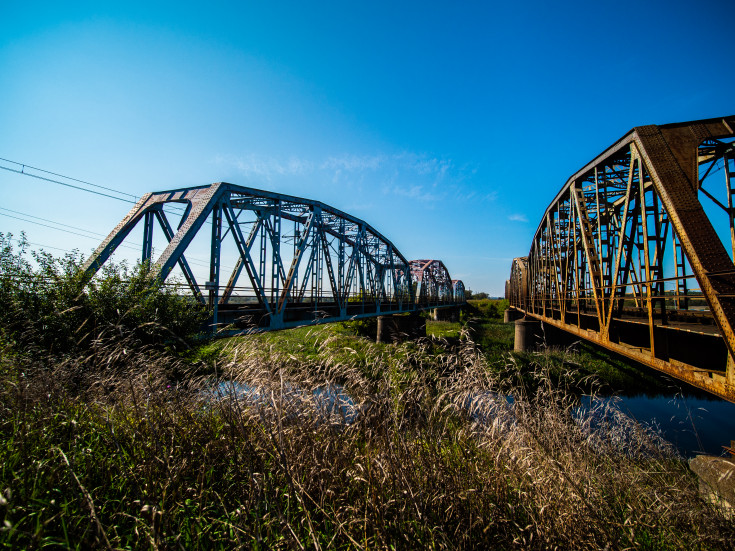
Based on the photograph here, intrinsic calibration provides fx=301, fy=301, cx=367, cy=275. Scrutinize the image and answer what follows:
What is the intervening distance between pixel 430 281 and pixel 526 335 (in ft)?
113

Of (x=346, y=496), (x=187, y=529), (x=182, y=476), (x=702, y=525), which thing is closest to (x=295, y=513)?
(x=346, y=496)

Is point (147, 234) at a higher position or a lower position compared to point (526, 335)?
higher

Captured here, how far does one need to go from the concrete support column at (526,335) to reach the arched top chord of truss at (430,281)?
18218 millimetres

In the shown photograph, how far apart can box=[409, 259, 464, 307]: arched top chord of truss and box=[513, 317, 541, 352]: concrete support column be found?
18.2 metres

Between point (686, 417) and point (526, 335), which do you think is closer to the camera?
point (686, 417)

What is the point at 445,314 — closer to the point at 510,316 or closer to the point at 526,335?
the point at 510,316

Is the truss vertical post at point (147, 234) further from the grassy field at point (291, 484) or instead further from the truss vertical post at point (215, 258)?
the grassy field at point (291, 484)

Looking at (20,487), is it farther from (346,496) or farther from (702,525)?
(702,525)

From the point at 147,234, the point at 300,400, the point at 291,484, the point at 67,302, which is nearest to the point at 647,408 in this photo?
the point at 300,400

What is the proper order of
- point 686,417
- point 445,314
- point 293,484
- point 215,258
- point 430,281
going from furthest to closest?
point 430,281 → point 445,314 → point 686,417 → point 215,258 → point 293,484

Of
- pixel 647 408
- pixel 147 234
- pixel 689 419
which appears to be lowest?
pixel 647 408

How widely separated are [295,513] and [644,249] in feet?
21.7

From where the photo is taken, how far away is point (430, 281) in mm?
56469

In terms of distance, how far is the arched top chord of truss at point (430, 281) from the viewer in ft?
149
